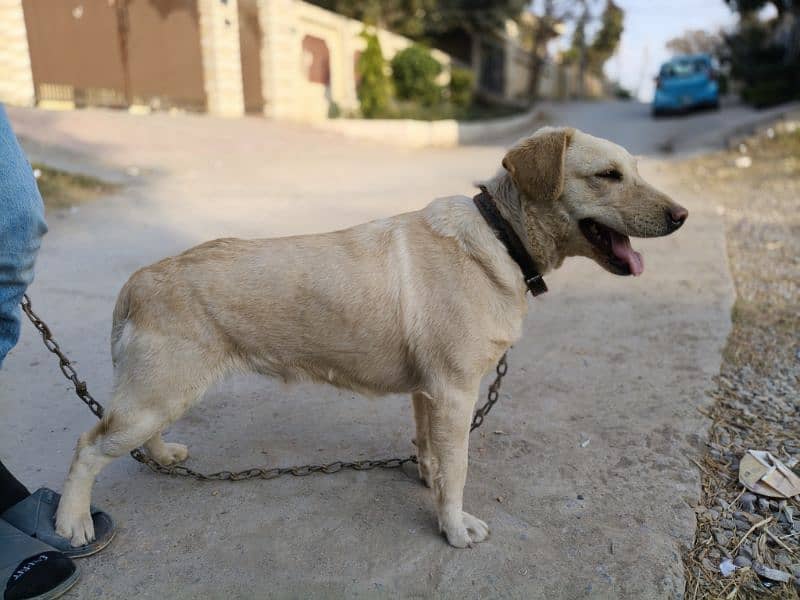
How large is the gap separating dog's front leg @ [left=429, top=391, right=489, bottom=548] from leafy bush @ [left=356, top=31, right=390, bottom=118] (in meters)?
19.1

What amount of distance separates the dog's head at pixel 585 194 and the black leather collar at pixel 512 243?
0.21 feet

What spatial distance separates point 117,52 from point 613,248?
1690 cm

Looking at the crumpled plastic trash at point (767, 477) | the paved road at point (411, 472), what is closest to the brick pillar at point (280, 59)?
the paved road at point (411, 472)

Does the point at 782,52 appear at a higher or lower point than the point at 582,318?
higher

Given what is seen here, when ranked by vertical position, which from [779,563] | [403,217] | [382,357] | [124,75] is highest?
[124,75]

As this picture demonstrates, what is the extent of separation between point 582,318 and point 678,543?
266 cm

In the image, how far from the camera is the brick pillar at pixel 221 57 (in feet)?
57.0

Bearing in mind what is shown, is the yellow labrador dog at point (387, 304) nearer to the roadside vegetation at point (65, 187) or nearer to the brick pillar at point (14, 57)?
the roadside vegetation at point (65, 187)

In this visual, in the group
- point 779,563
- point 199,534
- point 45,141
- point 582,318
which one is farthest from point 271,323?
point 45,141

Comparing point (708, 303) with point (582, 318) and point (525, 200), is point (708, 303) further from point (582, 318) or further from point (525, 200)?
point (525, 200)

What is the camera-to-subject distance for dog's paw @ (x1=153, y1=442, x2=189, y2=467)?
115 inches

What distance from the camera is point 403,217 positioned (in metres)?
2.72

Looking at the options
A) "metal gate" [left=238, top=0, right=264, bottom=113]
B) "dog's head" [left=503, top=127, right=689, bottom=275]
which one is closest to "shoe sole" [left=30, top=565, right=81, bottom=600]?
"dog's head" [left=503, top=127, right=689, bottom=275]

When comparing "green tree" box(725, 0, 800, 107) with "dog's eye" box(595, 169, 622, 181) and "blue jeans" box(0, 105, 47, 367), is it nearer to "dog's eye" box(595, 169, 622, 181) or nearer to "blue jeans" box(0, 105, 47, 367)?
"dog's eye" box(595, 169, 622, 181)
